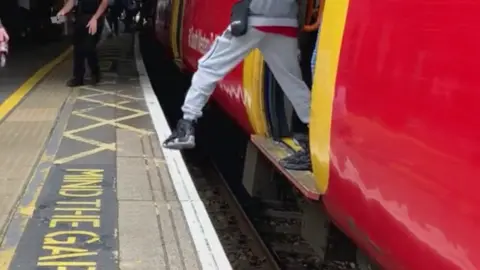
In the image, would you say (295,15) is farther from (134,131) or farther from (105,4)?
(105,4)

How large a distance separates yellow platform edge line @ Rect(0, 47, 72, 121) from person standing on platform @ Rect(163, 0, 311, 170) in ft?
11.7

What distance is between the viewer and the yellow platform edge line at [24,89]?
8758 mm

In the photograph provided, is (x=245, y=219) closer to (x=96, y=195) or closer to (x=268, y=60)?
(x=96, y=195)

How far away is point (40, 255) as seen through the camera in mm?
4254

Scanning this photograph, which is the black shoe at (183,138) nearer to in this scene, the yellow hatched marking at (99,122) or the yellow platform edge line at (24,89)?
the yellow hatched marking at (99,122)

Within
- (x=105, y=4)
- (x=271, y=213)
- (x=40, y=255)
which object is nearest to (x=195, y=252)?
(x=40, y=255)

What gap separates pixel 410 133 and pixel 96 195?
3.05 meters

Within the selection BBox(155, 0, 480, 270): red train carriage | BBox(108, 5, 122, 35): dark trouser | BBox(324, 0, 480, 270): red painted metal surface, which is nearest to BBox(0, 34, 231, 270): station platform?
BBox(155, 0, 480, 270): red train carriage

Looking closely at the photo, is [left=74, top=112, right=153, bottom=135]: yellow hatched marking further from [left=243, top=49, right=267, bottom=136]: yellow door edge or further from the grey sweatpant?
the grey sweatpant

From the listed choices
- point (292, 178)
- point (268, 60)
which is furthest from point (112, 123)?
point (292, 178)

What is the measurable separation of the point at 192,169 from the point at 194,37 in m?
1.52

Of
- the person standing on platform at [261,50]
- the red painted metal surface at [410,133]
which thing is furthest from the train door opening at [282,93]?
the red painted metal surface at [410,133]

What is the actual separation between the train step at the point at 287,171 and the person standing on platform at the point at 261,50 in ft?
0.39

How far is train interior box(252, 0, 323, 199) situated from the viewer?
520 centimetres
